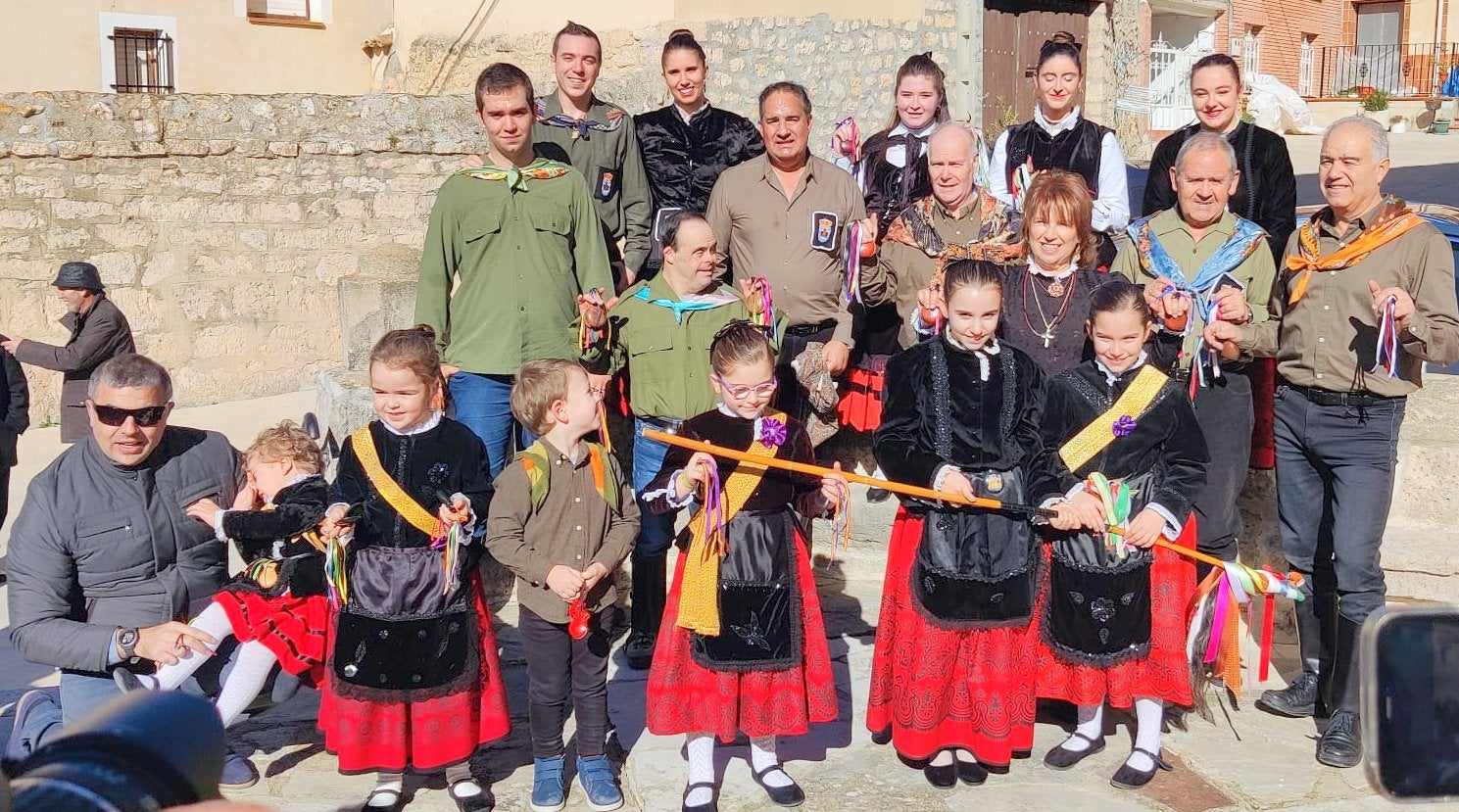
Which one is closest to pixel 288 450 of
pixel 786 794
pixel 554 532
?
pixel 554 532

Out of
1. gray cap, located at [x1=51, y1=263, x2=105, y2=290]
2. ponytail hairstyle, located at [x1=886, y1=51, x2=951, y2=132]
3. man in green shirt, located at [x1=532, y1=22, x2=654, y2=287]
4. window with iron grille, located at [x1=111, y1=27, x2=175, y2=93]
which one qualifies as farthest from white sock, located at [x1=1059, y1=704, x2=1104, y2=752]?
window with iron grille, located at [x1=111, y1=27, x2=175, y2=93]

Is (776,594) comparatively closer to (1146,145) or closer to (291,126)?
(291,126)

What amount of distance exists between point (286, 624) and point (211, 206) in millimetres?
6999

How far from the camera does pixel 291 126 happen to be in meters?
10.3

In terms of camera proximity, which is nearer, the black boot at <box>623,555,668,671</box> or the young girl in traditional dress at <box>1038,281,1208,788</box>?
the young girl in traditional dress at <box>1038,281,1208,788</box>

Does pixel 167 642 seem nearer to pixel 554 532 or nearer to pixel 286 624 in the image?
pixel 286 624

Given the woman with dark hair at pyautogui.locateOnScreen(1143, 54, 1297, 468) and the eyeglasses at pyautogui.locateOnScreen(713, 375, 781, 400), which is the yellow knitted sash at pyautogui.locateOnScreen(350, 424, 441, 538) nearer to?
the eyeglasses at pyautogui.locateOnScreen(713, 375, 781, 400)

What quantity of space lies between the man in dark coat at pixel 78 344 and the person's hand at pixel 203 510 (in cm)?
353

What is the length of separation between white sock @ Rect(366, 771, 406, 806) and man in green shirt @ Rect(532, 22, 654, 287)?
2318 millimetres

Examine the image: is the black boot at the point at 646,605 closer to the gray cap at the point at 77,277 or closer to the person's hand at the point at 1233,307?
the person's hand at the point at 1233,307

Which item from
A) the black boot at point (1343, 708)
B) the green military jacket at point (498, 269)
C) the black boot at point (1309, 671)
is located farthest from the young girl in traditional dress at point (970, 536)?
the green military jacket at point (498, 269)

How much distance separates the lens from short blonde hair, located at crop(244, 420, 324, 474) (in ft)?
14.3

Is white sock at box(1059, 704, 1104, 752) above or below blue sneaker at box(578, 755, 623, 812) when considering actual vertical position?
above

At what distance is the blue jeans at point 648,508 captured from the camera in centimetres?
487
